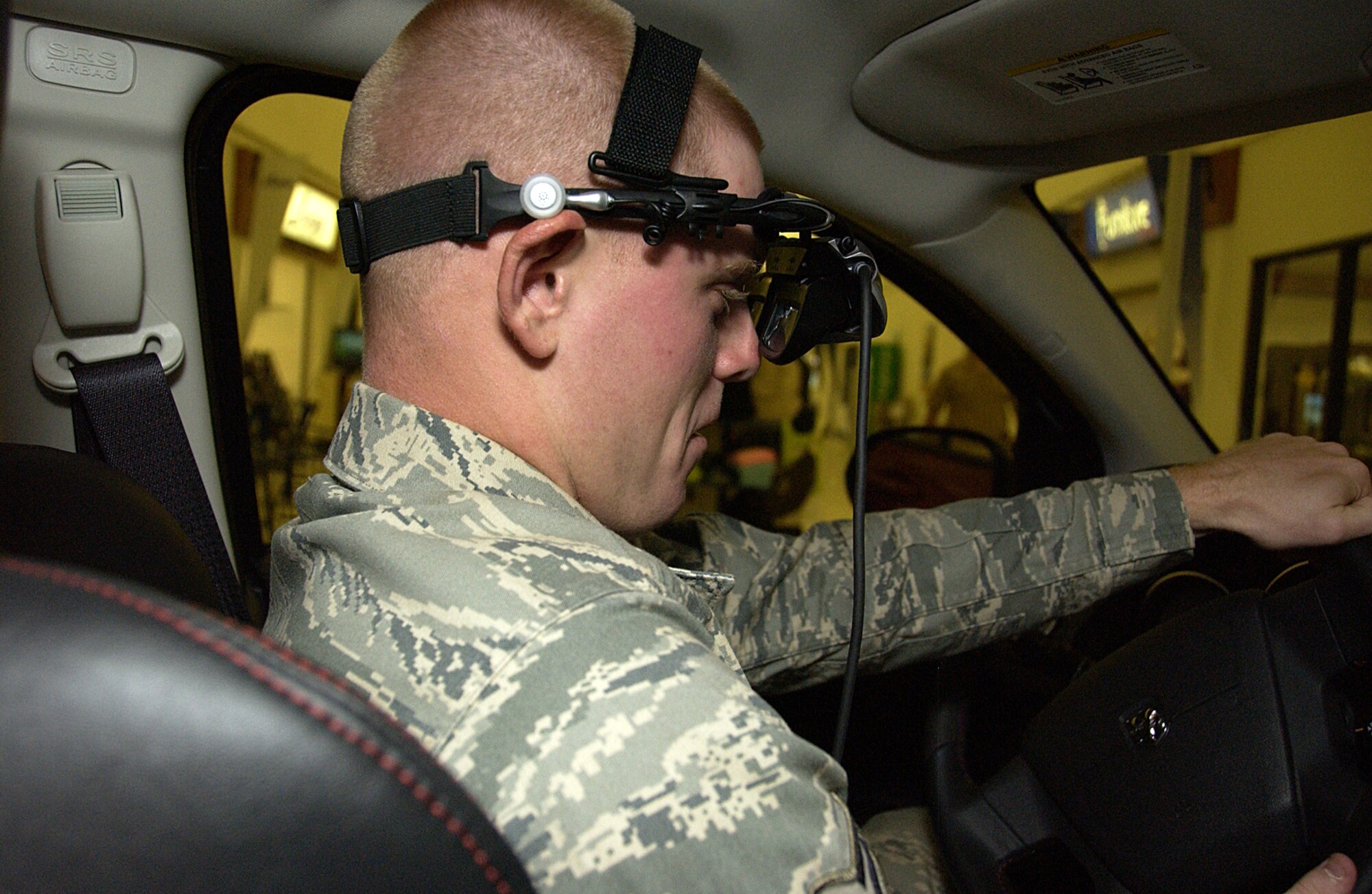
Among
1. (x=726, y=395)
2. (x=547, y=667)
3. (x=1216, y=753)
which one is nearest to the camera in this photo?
(x=547, y=667)

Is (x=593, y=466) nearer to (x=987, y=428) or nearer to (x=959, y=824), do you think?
(x=959, y=824)

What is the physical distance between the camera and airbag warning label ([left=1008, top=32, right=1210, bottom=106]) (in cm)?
106

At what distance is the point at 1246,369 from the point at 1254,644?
524 cm

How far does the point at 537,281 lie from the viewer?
793 mm

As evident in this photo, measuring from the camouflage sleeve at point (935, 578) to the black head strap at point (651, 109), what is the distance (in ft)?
2.06

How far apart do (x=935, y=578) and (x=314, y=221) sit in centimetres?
282

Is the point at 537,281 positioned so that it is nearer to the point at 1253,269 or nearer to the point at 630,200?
the point at 630,200

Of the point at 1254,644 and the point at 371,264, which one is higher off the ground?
the point at 371,264

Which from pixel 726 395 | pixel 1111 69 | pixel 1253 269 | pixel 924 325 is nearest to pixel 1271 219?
pixel 1253 269

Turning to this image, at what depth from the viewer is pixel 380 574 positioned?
659 mm

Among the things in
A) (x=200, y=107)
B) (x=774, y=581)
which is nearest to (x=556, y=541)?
(x=774, y=581)

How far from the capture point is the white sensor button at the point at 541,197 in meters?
0.75

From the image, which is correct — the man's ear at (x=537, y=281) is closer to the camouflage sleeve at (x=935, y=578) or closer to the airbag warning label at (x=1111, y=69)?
the camouflage sleeve at (x=935, y=578)

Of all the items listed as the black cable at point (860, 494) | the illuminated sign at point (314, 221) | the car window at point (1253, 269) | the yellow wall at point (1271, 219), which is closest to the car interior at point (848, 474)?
the black cable at point (860, 494)
